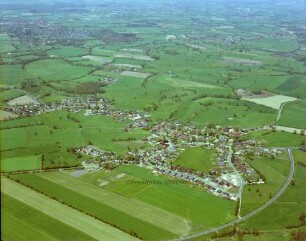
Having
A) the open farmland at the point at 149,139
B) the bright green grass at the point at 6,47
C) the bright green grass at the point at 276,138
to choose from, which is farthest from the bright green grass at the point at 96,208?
the bright green grass at the point at 6,47

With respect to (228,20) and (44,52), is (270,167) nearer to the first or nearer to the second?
(44,52)

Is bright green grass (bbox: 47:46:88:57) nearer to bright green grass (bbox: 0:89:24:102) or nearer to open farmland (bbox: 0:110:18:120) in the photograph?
bright green grass (bbox: 0:89:24:102)

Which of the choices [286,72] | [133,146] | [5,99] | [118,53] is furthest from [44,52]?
[133,146]

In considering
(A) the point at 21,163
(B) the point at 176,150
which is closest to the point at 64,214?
(A) the point at 21,163

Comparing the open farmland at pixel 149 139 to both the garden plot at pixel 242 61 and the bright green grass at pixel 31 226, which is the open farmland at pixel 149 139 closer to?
the bright green grass at pixel 31 226

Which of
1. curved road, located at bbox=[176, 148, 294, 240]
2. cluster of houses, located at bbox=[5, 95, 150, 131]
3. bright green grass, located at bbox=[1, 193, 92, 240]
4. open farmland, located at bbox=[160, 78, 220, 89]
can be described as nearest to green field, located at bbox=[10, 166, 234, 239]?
curved road, located at bbox=[176, 148, 294, 240]

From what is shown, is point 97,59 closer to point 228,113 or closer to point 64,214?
point 228,113
